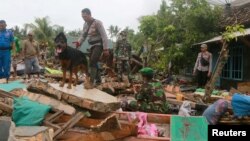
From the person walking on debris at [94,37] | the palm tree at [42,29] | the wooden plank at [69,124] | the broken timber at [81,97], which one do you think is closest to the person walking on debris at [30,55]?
the person walking on debris at [94,37]

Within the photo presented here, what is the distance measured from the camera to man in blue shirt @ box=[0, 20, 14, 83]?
10516 mm

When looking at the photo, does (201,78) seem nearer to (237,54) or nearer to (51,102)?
(237,54)

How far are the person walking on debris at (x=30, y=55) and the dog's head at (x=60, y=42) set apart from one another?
6.01 meters

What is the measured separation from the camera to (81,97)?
20.7 feet

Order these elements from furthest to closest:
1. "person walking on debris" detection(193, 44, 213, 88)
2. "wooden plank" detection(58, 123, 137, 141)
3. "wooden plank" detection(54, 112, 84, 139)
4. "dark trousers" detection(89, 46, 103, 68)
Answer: "person walking on debris" detection(193, 44, 213, 88) < "dark trousers" detection(89, 46, 103, 68) < "wooden plank" detection(54, 112, 84, 139) < "wooden plank" detection(58, 123, 137, 141)

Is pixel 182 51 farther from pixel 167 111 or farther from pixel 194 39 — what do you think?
pixel 167 111

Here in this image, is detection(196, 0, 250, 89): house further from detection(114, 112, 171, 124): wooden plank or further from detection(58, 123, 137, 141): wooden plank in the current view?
detection(58, 123, 137, 141): wooden plank

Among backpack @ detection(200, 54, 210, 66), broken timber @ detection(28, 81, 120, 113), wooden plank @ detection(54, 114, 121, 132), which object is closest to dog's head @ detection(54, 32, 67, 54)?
broken timber @ detection(28, 81, 120, 113)

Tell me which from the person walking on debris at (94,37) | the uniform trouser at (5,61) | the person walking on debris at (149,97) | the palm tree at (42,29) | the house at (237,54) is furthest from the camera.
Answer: the palm tree at (42,29)

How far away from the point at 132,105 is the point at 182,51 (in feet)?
39.3

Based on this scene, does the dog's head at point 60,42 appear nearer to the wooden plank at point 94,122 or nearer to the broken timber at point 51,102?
the broken timber at point 51,102

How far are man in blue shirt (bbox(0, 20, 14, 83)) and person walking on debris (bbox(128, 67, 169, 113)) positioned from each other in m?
4.69

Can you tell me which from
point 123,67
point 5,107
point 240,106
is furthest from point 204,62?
point 5,107

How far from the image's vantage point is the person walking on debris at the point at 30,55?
1233 cm
